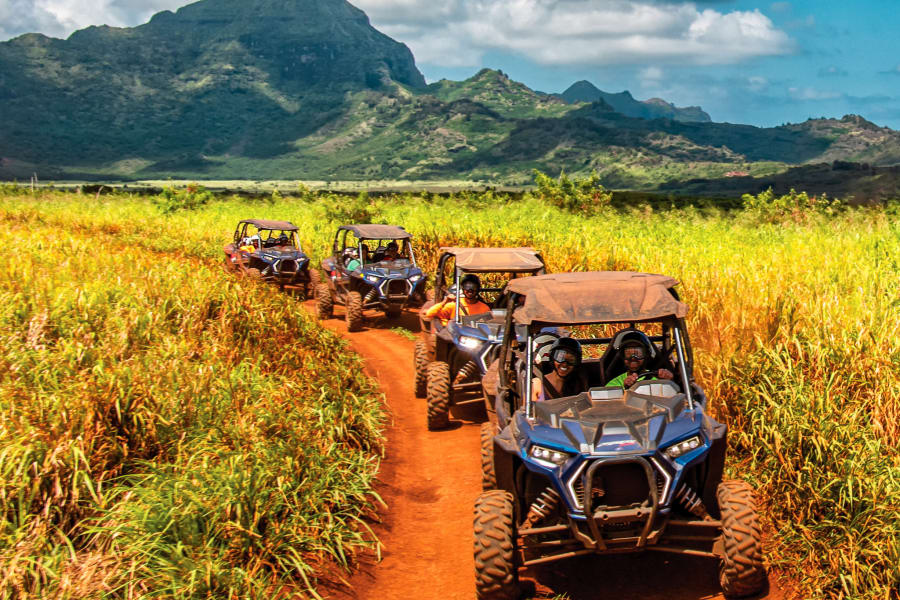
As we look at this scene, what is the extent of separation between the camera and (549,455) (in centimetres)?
532

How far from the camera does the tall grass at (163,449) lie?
5.20m

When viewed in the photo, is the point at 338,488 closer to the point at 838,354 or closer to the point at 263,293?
the point at 838,354

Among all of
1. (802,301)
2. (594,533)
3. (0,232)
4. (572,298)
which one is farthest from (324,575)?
(0,232)

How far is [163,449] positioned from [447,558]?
2.40 m

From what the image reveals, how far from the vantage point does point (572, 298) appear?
601 centimetres

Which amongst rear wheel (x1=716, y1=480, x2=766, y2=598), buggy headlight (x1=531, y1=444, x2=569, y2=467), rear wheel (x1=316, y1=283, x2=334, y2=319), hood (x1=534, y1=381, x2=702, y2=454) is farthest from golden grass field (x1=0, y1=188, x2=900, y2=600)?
rear wheel (x1=316, y1=283, x2=334, y2=319)

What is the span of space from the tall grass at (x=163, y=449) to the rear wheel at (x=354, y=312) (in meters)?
6.08

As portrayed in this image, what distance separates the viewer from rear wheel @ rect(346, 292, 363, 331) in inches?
634

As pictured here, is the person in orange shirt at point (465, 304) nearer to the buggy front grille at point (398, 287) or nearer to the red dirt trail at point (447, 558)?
the red dirt trail at point (447, 558)

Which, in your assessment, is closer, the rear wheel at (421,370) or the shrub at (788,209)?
the rear wheel at (421,370)

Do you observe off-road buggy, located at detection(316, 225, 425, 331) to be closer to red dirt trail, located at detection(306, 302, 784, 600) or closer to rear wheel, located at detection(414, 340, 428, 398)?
rear wheel, located at detection(414, 340, 428, 398)

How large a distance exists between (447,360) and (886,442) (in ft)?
17.2

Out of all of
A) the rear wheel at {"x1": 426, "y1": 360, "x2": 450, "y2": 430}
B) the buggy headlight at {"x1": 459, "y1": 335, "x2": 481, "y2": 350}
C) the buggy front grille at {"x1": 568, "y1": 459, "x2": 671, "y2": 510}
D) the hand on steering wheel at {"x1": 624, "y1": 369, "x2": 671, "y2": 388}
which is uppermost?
the hand on steering wheel at {"x1": 624, "y1": 369, "x2": 671, "y2": 388}

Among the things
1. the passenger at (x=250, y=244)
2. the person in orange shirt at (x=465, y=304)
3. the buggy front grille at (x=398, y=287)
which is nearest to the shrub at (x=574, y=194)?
the passenger at (x=250, y=244)
